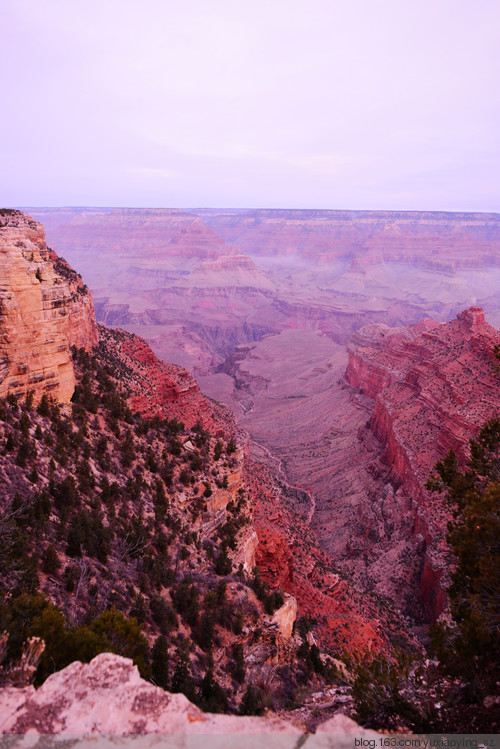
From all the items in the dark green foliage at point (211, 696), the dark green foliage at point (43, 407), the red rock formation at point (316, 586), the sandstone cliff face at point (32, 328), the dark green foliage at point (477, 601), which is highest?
the sandstone cliff face at point (32, 328)

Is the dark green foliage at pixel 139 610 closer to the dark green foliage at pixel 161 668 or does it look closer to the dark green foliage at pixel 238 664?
the dark green foliage at pixel 161 668

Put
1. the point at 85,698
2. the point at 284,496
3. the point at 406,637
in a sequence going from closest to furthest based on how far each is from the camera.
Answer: the point at 85,698, the point at 406,637, the point at 284,496

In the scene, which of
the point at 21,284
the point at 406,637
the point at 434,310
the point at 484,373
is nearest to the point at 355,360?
the point at 484,373

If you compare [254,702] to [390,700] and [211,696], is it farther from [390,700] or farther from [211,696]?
[390,700]

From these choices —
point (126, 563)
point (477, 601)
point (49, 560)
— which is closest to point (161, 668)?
point (49, 560)

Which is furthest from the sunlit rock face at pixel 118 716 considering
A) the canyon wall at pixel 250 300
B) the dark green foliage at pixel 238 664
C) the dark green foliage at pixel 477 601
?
the canyon wall at pixel 250 300

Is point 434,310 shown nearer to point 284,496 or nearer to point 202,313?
point 202,313
